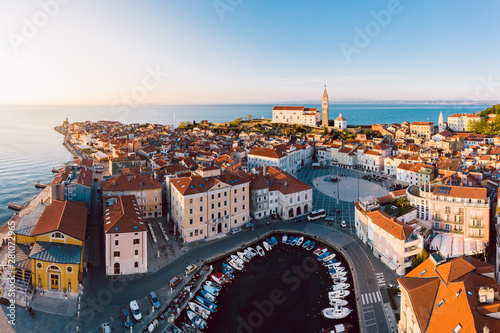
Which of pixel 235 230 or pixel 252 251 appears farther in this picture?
pixel 235 230

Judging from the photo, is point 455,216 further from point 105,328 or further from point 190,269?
point 105,328

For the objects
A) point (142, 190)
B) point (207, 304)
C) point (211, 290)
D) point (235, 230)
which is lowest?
point (207, 304)

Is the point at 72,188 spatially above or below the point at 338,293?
above

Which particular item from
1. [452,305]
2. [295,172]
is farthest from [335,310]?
[295,172]

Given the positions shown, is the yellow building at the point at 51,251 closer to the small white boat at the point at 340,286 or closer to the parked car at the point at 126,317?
the parked car at the point at 126,317

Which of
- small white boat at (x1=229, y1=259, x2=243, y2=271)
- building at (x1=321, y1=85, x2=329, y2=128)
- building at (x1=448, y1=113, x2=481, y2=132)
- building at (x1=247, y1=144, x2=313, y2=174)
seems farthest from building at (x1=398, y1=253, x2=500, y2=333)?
building at (x1=448, y1=113, x2=481, y2=132)

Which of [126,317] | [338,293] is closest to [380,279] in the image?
[338,293]

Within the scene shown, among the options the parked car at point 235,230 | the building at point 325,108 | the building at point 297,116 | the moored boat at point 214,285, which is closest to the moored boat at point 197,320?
the moored boat at point 214,285
